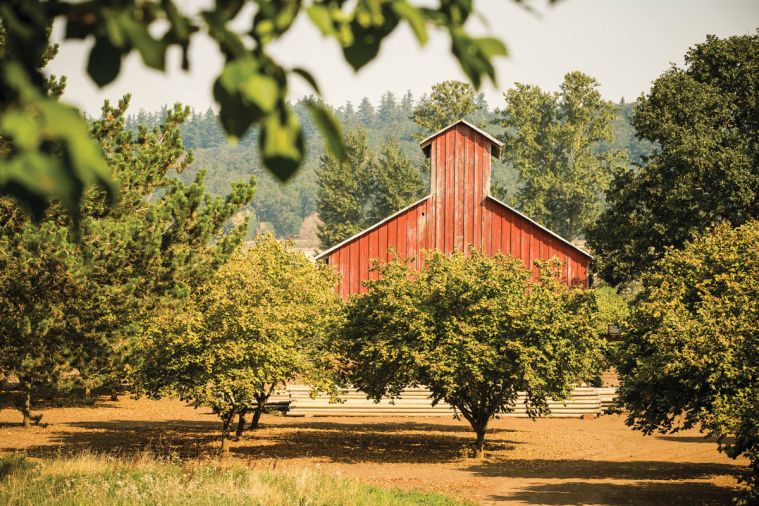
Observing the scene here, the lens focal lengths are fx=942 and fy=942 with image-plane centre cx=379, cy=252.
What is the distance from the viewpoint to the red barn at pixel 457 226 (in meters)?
42.7

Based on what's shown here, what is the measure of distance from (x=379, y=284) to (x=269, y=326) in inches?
203

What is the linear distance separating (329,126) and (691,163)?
40578mm

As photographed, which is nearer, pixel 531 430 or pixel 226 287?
pixel 226 287

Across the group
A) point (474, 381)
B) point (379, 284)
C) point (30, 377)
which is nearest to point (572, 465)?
point (474, 381)

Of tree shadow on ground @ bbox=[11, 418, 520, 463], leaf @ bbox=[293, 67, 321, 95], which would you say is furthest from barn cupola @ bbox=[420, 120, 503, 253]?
leaf @ bbox=[293, 67, 321, 95]

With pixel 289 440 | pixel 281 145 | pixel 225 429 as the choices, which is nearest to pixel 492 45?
pixel 281 145

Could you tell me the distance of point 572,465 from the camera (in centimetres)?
2747

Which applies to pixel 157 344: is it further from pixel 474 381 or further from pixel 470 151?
pixel 470 151

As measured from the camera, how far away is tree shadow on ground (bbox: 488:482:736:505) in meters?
21.2

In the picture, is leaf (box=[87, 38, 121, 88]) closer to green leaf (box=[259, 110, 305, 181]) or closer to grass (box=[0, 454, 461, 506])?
green leaf (box=[259, 110, 305, 181])

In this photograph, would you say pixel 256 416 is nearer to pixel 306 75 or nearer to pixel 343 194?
pixel 306 75

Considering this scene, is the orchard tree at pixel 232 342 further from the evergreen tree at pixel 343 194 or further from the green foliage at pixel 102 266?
the evergreen tree at pixel 343 194

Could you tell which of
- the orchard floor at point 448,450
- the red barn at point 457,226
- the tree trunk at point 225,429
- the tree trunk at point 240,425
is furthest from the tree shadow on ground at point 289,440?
the red barn at point 457,226

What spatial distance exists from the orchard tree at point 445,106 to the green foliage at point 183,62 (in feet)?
329
